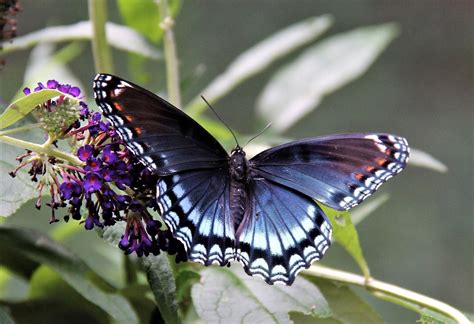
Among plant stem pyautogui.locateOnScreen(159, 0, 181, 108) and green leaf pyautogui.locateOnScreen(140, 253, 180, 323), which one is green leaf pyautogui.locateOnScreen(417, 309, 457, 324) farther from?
plant stem pyautogui.locateOnScreen(159, 0, 181, 108)

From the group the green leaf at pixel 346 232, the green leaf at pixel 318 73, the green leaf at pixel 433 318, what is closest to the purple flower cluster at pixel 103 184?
the green leaf at pixel 346 232

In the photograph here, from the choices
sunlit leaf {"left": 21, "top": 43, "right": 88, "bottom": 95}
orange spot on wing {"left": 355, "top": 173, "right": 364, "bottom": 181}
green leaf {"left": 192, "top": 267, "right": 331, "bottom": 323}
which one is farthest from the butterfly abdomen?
sunlit leaf {"left": 21, "top": 43, "right": 88, "bottom": 95}

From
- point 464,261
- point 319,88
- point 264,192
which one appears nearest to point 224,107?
point 464,261

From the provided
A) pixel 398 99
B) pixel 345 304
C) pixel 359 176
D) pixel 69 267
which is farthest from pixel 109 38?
pixel 398 99

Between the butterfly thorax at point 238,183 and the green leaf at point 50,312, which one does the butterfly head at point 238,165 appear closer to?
the butterfly thorax at point 238,183

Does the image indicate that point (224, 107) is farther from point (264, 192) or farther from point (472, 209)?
point (264, 192)
